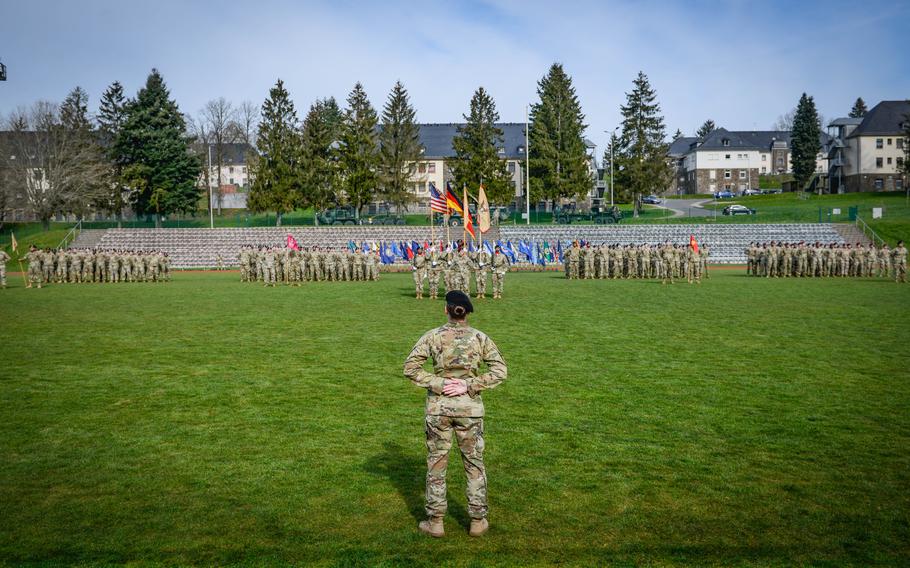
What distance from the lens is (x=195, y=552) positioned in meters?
6.07

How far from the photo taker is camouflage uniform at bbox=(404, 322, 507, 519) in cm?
635

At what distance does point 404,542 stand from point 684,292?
25.5 meters

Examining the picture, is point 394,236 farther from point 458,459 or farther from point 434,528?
point 434,528

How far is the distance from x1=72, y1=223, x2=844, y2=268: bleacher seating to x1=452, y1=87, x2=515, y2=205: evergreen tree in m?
10.2

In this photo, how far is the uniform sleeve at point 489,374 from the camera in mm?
6395

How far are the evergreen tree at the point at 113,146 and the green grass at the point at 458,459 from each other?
176 feet

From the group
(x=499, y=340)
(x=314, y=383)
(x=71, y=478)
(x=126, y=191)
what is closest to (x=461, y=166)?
(x=126, y=191)

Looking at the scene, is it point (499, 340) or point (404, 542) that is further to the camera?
point (499, 340)

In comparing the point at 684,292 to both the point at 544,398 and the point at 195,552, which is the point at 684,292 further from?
the point at 195,552

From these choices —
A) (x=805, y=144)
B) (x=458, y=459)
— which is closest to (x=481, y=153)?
(x=805, y=144)

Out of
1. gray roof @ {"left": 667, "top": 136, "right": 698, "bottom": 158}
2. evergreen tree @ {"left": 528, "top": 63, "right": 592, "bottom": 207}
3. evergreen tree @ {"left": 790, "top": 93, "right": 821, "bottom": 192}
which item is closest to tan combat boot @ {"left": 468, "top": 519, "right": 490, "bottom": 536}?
evergreen tree @ {"left": 528, "top": 63, "right": 592, "bottom": 207}

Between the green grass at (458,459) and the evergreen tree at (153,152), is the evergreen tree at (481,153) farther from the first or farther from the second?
the green grass at (458,459)

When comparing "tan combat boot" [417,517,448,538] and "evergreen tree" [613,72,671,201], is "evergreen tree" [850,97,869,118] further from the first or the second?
"tan combat boot" [417,517,448,538]

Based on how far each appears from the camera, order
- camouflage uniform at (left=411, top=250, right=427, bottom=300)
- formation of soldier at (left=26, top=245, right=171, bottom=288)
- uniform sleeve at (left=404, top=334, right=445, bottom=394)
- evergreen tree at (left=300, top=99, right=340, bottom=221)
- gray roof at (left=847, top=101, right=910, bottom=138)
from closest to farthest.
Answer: uniform sleeve at (left=404, top=334, right=445, bottom=394), camouflage uniform at (left=411, top=250, right=427, bottom=300), formation of soldier at (left=26, top=245, right=171, bottom=288), evergreen tree at (left=300, top=99, right=340, bottom=221), gray roof at (left=847, top=101, right=910, bottom=138)
